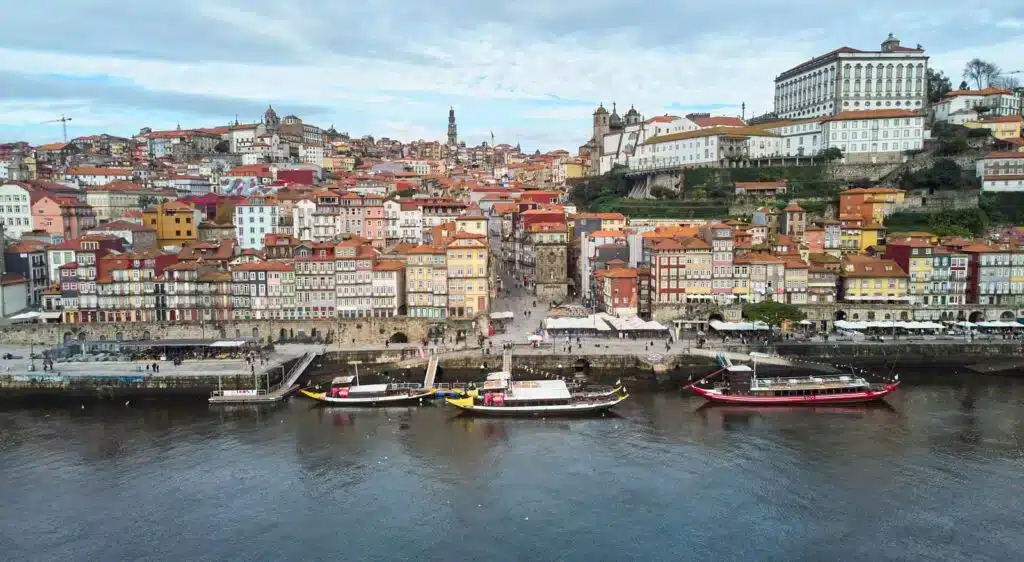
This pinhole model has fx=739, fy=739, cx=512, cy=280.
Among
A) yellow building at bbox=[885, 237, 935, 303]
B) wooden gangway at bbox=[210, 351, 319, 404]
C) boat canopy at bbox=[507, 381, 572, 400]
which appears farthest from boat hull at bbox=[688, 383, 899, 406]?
wooden gangway at bbox=[210, 351, 319, 404]

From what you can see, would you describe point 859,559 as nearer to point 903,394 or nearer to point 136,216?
Result: point 903,394

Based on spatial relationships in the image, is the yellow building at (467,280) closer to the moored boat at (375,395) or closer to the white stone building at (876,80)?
the moored boat at (375,395)

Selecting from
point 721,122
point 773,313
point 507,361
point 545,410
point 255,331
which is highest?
point 721,122

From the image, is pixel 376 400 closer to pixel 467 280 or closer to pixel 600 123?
pixel 467 280

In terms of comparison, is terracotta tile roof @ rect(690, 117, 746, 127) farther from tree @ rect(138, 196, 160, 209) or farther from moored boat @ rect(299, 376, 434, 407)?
moored boat @ rect(299, 376, 434, 407)

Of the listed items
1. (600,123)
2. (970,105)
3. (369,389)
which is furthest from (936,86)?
(369,389)

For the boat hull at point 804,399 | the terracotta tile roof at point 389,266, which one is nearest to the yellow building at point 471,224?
the terracotta tile roof at point 389,266

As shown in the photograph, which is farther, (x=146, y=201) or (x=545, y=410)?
(x=146, y=201)
